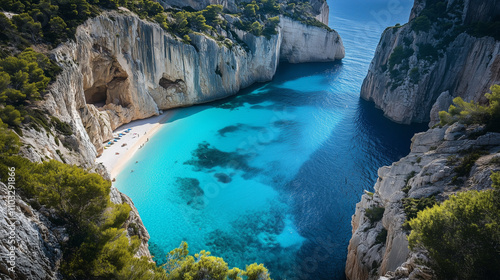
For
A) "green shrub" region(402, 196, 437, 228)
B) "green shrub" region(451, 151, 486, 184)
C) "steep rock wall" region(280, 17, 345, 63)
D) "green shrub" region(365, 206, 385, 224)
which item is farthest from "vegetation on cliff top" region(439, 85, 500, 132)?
"steep rock wall" region(280, 17, 345, 63)

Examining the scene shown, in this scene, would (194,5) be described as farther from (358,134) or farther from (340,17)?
(340,17)

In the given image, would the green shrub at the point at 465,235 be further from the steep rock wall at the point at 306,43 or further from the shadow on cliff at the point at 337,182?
the steep rock wall at the point at 306,43

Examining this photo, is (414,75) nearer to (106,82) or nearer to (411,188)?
(411,188)

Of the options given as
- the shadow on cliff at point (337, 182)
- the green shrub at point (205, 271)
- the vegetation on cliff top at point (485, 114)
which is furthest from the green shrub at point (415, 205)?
the shadow on cliff at point (337, 182)

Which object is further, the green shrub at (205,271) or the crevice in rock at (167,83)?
the crevice in rock at (167,83)

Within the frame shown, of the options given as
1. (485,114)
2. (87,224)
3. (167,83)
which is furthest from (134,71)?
(485,114)
